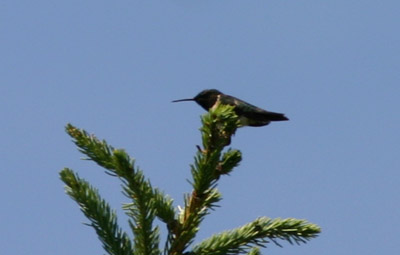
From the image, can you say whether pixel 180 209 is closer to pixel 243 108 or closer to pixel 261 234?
pixel 261 234

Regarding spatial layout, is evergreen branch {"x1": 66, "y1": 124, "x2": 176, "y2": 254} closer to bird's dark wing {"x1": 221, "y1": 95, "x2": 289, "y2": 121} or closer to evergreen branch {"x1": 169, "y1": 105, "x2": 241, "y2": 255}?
evergreen branch {"x1": 169, "y1": 105, "x2": 241, "y2": 255}

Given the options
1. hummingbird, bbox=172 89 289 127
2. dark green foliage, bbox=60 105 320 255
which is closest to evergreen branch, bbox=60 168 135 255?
dark green foliage, bbox=60 105 320 255

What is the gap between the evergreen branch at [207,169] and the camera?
10.1ft

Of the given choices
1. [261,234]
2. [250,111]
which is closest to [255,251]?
[261,234]

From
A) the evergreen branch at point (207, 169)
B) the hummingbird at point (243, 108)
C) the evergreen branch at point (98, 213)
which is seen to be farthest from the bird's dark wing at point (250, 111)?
the evergreen branch at point (98, 213)

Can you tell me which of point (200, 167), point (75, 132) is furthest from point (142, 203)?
point (75, 132)

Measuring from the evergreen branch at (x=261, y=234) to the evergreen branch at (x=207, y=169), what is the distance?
0.31ft

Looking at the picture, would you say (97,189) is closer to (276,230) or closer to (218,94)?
(276,230)

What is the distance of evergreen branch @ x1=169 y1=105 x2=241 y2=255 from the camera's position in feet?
10.1

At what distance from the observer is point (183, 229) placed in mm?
3090

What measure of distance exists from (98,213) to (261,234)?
739mm

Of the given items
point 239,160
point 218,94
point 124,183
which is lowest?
point 124,183

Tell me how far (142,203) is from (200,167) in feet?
1.08

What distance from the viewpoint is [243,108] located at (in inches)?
246
